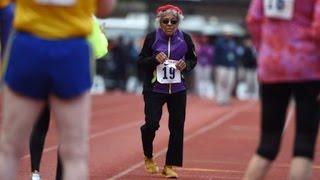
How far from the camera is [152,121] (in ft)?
36.9

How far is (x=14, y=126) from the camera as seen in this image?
20.9 feet

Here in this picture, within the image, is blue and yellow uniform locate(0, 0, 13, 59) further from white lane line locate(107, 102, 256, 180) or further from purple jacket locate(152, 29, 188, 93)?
purple jacket locate(152, 29, 188, 93)

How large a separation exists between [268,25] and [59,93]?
1.72 m

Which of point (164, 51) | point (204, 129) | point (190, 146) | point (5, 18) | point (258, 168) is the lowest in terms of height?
point (204, 129)

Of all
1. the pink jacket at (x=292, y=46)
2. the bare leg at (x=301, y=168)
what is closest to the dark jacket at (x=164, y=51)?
the pink jacket at (x=292, y=46)

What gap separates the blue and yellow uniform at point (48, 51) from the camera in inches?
244

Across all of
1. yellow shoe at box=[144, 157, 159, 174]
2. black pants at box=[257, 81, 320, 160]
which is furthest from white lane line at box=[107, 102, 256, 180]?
black pants at box=[257, 81, 320, 160]

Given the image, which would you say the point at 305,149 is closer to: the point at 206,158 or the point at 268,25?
the point at 268,25

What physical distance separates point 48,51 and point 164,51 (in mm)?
5175

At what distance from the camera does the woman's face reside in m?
11.2

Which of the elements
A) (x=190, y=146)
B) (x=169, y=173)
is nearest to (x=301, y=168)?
(x=169, y=173)

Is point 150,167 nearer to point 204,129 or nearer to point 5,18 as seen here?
point 5,18

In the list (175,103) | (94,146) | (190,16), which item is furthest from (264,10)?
(190,16)

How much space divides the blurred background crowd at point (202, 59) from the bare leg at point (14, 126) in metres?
17.4
